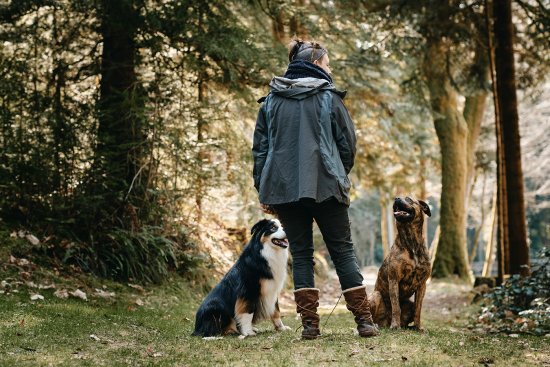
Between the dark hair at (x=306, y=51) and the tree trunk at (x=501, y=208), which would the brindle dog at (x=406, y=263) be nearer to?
the dark hair at (x=306, y=51)

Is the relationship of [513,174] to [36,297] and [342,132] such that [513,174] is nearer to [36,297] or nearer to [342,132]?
[342,132]

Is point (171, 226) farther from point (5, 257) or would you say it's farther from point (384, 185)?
point (384, 185)

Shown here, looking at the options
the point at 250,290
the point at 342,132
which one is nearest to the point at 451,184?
the point at 250,290

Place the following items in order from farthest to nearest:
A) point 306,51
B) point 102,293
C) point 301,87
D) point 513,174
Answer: point 513,174
point 102,293
point 306,51
point 301,87

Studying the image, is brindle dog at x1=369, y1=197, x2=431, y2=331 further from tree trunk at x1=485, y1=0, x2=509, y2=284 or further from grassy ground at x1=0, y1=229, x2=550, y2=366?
tree trunk at x1=485, y1=0, x2=509, y2=284

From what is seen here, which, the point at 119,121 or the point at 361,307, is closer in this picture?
the point at 361,307

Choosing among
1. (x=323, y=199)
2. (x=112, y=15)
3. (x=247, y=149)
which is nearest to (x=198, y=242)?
(x=247, y=149)

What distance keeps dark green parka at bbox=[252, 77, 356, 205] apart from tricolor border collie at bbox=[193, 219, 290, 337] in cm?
78

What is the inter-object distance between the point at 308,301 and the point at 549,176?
25172 millimetres

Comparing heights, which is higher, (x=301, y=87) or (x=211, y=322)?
(x=301, y=87)

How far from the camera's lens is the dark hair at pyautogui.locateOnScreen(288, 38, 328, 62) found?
4.77m

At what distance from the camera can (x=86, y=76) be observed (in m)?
9.09

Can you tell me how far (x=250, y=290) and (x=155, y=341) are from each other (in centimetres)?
89

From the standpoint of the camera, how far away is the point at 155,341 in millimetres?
4953
